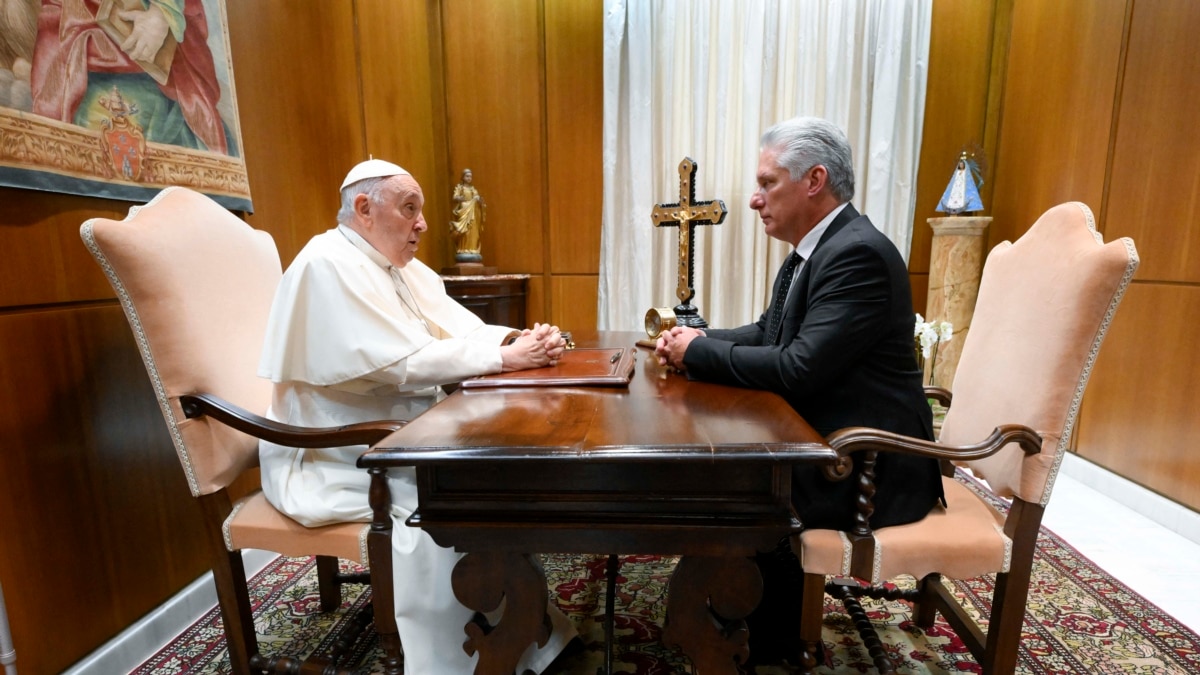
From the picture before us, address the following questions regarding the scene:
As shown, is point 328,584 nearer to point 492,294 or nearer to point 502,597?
point 502,597

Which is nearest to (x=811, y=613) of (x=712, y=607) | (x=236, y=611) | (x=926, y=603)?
(x=712, y=607)

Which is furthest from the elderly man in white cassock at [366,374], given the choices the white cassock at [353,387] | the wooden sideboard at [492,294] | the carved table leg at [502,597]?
the wooden sideboard at [492,294]

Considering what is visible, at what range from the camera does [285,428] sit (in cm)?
140

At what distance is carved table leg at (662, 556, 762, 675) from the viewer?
113 centimetres

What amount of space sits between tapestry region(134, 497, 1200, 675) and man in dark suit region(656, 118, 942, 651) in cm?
74

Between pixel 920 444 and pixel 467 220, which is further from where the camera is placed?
pixel 467 220

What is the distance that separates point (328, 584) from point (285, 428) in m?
1.00

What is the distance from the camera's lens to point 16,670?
4.89 ft

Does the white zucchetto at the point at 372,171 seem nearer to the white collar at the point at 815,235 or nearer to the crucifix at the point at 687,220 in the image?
the crucifix at the point at 687,220

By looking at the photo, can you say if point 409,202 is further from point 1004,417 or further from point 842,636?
point 842,636

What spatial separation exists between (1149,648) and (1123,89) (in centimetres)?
281

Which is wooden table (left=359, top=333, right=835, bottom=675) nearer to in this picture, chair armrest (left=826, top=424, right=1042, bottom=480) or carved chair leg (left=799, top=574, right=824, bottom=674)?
chair armrest (left=826, top=424, right=1042, bottom=480)

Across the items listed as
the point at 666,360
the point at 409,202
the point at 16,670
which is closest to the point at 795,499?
the point at 666,360

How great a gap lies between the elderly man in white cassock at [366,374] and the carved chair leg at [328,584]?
690mm
